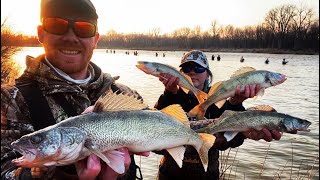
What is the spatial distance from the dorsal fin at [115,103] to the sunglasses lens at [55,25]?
963mm

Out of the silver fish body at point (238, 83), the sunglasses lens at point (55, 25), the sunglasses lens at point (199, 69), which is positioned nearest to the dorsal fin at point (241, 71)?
the silver fish body at point (238, 83)

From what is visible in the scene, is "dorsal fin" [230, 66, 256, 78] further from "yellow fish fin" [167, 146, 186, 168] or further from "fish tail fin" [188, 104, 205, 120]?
"yellow fish fin" [167, 146, 186, 168]

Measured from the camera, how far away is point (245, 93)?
5543mm

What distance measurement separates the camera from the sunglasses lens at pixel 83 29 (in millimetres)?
3577

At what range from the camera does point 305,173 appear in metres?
10.8

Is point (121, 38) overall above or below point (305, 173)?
above

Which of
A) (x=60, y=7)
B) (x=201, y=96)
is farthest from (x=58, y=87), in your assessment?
(x=201, y=96)

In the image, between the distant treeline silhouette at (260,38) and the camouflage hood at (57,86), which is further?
the distant treeline silhouette at (260,38)

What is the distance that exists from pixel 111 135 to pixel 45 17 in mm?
1424

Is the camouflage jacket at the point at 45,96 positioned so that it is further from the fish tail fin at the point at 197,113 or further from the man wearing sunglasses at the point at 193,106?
the fish tail fin at the point at 197,113

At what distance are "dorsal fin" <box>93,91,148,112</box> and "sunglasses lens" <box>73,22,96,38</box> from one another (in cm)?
91

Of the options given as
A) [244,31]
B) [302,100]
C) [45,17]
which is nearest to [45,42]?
[45,17]

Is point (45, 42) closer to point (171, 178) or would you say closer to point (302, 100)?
point (171, 178)

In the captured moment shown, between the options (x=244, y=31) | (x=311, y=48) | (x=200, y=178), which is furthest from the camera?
(x=244, y=31)
